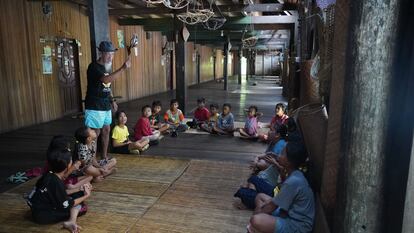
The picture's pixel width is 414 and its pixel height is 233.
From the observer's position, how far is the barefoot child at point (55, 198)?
2.63m

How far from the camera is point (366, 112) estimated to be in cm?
139

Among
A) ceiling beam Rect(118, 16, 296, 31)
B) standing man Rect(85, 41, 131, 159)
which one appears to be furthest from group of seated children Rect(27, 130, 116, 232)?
ceiling beam Rect(118, 16, 296, 31)

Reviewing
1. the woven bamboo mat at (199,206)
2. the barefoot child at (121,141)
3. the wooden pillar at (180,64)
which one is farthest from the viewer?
the wooden pillar at (180,64)

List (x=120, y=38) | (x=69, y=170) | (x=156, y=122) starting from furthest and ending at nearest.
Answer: (x=120, y=38) < (x=156, y=122) < (x=69, y=170)

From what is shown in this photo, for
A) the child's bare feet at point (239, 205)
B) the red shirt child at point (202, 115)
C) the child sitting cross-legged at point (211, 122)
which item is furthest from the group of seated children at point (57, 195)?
the red shirt child at point (202, 115)

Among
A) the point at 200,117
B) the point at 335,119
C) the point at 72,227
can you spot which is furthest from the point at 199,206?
the point at 200,117

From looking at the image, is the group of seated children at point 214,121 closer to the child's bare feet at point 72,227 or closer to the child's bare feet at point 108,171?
the child's bare feet at point 108,171

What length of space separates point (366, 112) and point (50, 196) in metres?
2.44

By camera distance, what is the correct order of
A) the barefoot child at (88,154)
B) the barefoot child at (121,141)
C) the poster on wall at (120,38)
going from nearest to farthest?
the barefoot child at (88,154) → the barefoot child at (121,141) → the poster on wall at (120,38)

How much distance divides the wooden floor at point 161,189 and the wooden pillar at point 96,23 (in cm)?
163

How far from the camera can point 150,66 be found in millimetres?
13828

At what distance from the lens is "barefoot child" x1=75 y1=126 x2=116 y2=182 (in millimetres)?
3582

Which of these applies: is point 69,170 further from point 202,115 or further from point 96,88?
point 202,115

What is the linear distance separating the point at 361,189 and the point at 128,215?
83.5 inches
